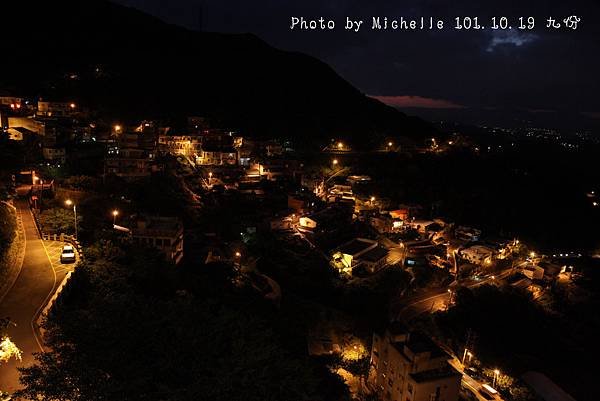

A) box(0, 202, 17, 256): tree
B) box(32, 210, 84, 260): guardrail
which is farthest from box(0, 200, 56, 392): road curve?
box(0, 202, 17, 256): tree

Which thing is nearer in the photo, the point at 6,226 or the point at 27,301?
the point at 27,301

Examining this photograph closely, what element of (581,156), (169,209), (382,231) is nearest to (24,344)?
(169,209)

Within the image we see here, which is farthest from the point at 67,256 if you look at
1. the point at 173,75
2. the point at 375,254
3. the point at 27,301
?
the point at 173,75

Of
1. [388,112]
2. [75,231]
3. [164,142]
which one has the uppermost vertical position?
[388,112]

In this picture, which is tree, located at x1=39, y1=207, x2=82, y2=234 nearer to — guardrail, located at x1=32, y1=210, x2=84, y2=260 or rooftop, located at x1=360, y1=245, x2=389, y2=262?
guardrail, located at x1=32, y1=210, x2=84, y2=260

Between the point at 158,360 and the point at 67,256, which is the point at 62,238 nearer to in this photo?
the point at 67,256

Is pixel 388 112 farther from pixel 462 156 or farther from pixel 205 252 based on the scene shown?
pixel 205 252

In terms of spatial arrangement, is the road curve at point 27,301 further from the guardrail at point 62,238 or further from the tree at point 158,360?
the tree at point 158,360
